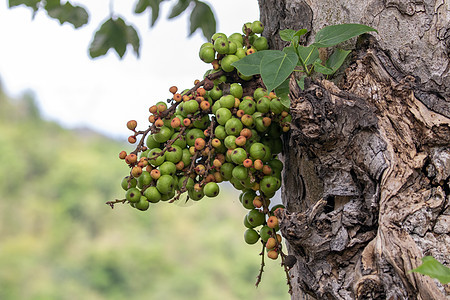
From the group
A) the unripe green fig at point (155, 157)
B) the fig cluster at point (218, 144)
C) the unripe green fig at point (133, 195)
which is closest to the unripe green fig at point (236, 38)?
the fig cluster at point (218, 144)

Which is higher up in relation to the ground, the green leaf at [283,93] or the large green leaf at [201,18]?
the large green leaf at [201,18]

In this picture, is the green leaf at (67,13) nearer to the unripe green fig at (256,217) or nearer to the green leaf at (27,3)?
the green leaf at (27,3)

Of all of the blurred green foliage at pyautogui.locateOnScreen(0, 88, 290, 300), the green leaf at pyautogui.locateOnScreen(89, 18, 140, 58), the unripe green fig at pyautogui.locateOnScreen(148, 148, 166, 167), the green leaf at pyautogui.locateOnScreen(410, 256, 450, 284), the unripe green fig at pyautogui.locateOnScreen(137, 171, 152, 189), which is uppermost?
the blurred green foliage at pyautogui.locateOnScreen(0, 88, 290, 300)

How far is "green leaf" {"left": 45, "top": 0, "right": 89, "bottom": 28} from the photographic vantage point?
1894 millimetres

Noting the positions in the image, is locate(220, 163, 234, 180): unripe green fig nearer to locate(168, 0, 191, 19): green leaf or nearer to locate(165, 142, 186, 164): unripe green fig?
locate(165, 142, 186, 164): unripe green fig

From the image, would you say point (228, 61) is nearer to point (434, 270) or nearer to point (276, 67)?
point (276, 67)

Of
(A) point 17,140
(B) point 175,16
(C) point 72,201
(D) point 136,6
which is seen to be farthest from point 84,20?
(A) point 17,140

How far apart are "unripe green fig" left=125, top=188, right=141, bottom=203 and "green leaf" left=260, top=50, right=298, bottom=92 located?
1.32 ft

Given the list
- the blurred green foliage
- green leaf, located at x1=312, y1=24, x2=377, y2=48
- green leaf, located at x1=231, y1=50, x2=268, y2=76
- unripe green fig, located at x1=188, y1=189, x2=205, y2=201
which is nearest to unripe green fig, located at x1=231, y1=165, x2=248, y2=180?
unripe green fig, located at x1=188, y1=189, x2=205, y2=201

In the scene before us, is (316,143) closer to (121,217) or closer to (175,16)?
(175,16)

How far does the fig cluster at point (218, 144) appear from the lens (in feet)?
3.54

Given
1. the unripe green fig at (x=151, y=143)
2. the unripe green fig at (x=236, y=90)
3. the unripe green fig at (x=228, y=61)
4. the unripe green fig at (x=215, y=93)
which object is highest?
the unripe green fig at (x=228, y=61)

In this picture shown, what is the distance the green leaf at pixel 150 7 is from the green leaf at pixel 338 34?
118 cm

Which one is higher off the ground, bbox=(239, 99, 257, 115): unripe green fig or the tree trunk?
bbox=(239, 99, 257, 115): unripe green fig
